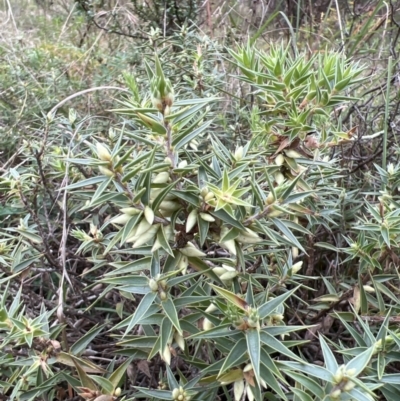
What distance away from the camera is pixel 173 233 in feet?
2.48

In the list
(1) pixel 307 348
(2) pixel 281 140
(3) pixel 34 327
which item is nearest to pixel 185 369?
(1) pixel 307 348

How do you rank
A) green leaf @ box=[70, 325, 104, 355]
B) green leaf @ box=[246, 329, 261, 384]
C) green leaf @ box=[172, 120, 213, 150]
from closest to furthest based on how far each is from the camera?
green leaf @ box=[246, 329, 261, 384]
green leaf @ box=[172, 120, 213, 150]
green leaf @ box=[70, 325, 104, 355]

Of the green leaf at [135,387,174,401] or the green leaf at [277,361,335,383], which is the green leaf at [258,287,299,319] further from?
the green leaf at [135,387,174,401]

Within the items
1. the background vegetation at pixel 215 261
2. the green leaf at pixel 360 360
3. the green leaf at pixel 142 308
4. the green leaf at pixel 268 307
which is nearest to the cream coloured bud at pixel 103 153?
the background vegetation at pixel 215 261

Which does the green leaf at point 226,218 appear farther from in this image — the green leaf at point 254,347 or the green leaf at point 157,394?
the green leaf at point 157,394

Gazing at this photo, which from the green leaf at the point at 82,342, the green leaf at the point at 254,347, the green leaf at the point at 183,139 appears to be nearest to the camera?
the green leaf at the point at 254,347

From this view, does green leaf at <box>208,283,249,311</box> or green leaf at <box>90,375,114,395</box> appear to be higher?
green leaf at <box>208,283,249,311</box>

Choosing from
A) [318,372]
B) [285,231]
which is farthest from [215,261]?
[318,372]

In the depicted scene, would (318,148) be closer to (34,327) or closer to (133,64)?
(34,327)

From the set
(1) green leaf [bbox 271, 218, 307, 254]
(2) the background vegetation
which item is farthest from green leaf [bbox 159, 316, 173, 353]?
(1) green leaf [bbox 271, 218, 307, 254]

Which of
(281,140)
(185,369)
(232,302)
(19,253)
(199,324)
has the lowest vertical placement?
(185,369)

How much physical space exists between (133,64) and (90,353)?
4.84 feet

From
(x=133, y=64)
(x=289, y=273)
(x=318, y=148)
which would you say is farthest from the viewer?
(x=133, y=64)

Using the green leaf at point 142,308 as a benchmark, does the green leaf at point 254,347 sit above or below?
below
